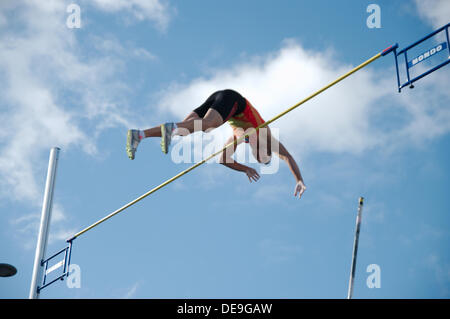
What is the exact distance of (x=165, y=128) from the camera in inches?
352

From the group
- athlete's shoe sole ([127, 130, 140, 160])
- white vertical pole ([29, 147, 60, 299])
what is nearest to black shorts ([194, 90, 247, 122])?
athlete's shoe sole ([127, 130, 140, 160])

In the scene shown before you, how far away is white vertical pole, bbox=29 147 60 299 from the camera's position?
41.5ft

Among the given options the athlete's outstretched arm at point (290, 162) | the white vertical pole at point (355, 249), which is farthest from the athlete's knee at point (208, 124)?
the white vertical pole at point (355, 249)

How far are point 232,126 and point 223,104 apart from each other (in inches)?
40.3

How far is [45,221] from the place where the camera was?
12.9m

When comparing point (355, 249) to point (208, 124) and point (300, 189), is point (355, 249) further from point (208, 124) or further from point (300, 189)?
point (208, 124)

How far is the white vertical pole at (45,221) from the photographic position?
41.5 ft

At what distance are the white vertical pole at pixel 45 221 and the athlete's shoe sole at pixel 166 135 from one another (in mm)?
4883

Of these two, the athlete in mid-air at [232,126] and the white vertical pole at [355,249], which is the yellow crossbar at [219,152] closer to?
the athlete in mid-air at [232,126]

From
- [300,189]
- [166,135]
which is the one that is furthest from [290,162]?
[166,135]
